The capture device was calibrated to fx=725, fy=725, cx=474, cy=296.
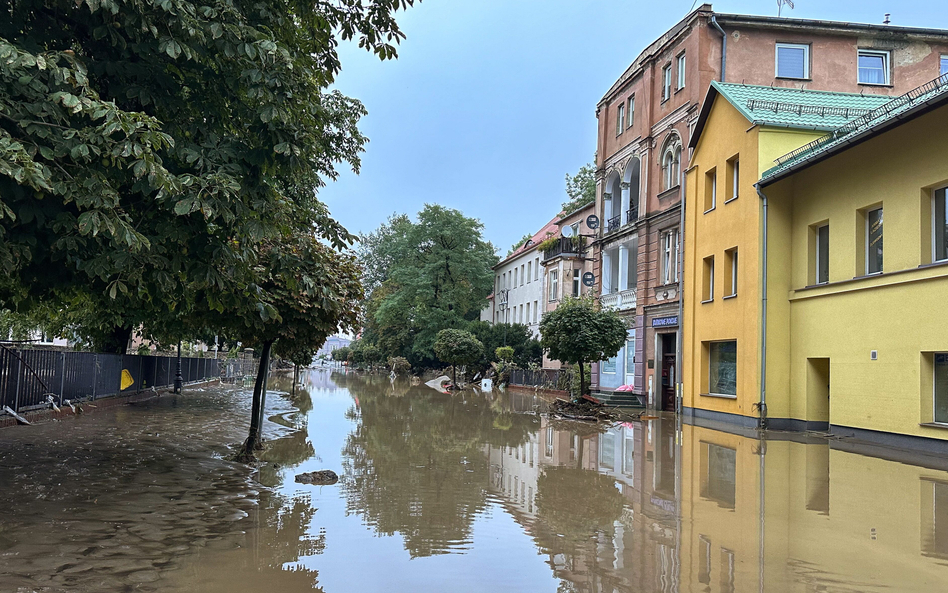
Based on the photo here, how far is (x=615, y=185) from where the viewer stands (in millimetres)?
35656

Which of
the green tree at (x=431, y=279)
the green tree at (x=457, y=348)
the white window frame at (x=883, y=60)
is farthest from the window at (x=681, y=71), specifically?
the green tree at (x=431, y=279)

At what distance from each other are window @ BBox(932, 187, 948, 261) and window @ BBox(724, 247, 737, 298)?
7.28m

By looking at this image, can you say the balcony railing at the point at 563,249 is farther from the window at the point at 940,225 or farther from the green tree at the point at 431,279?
the window at the point at 940,225

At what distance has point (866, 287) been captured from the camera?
56.1 ft

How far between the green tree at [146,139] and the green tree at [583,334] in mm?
17670

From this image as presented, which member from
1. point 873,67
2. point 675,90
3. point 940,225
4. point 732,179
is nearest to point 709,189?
point 732,179

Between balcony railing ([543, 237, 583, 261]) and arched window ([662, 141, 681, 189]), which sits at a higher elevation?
arched window ([662, 141, 681, 189])

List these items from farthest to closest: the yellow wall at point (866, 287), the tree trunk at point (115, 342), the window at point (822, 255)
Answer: the tree trunk at point (115, 342), the window at point (822, 255), the yellow wall at point (866, 287)

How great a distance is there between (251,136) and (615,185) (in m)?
29.9

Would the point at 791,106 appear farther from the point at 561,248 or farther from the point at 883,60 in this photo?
the point at 561,248

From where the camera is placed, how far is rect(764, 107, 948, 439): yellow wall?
50.0 feet

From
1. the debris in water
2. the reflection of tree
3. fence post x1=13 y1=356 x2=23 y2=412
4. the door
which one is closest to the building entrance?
the door

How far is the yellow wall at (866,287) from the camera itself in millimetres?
15227

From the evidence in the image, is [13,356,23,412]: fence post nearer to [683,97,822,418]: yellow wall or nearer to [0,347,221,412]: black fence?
[0,347,221,412]: black fence
